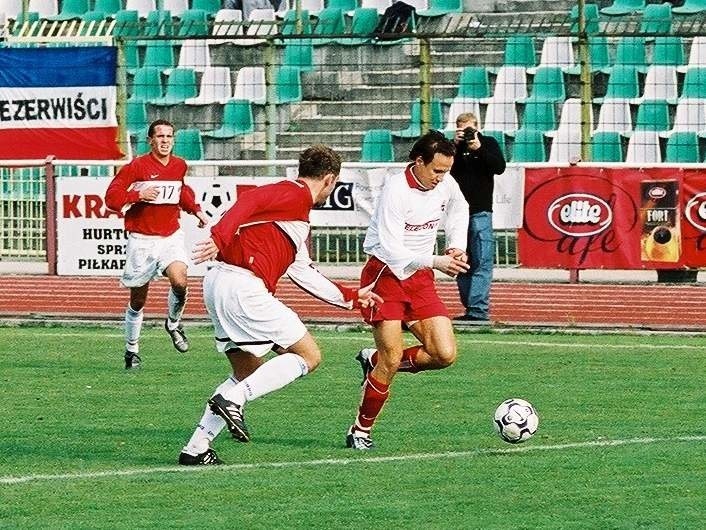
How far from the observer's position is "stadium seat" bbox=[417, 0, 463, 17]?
25.5 m

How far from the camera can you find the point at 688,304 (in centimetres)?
1877

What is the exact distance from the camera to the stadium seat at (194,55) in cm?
2423

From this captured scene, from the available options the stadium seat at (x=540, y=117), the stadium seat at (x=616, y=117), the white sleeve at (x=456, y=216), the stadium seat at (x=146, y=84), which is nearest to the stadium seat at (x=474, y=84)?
the stadium seat at (x=540, y=117)

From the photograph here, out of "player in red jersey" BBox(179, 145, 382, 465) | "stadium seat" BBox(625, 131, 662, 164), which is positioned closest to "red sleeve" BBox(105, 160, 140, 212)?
"player in red jersey" BBox(179, 145, 382, 465)

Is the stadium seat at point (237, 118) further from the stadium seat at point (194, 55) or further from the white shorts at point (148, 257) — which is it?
the white shorts at point (148, 257)

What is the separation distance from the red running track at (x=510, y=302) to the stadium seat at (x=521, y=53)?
3843 mm

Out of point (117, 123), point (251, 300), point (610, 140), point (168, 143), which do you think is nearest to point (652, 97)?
point (610, 140)

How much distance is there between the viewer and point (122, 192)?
15133mm

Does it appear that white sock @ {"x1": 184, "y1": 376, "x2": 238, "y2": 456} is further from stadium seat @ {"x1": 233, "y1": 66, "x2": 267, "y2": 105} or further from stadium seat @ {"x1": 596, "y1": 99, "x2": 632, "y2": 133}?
stadium seat @ {"x1": 233, "y1": 66, "x2": 267, "y2": 105}

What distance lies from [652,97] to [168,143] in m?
8.47

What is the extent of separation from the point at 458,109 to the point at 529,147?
1488mm

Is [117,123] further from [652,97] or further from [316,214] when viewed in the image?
[652,97]

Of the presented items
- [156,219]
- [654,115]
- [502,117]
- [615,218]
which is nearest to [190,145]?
[502,117]

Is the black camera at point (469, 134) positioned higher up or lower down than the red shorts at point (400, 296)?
higher up
